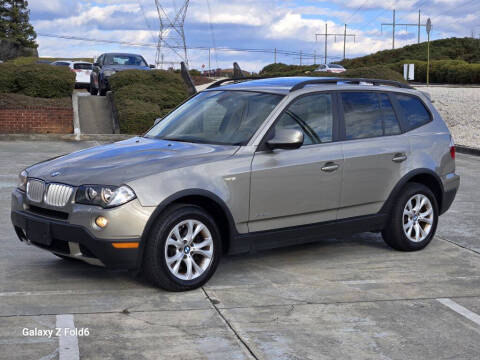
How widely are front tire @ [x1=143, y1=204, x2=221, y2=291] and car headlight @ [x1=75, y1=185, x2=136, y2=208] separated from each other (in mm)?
334

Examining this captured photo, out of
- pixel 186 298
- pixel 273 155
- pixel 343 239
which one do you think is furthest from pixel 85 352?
pixel 343 239

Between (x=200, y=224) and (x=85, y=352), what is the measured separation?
1.78m

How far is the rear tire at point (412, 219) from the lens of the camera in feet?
25.4

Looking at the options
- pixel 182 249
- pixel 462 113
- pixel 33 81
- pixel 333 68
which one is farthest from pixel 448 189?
pixel 333 68

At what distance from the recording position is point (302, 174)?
688 centimetres

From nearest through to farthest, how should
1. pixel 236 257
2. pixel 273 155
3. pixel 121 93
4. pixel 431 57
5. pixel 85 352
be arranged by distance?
pixel 85 352
pixel 273 155
pixel 236 257
pixel 121 93
pixel 431 57

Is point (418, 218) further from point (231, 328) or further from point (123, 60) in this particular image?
point (123, 60)

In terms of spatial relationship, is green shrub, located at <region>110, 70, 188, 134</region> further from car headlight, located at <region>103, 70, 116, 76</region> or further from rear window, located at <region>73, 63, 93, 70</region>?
rear window, located at <region>73, 63, 93, 70</region>

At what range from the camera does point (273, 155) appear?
6719 mm

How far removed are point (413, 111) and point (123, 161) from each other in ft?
11.3

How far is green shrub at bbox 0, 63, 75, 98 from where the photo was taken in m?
23.4

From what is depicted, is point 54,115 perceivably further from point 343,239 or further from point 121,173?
point 121,173

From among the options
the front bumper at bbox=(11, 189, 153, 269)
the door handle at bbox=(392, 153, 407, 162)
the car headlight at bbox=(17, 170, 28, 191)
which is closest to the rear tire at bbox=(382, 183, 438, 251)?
the door handle at bbox=(392, 153, 407, 162)

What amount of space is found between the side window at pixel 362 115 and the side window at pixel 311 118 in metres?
0.23
